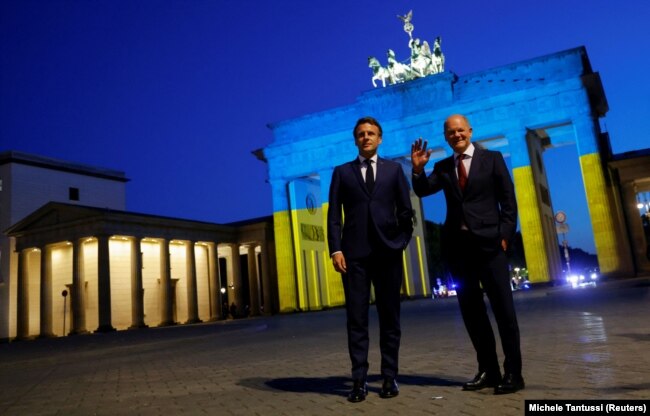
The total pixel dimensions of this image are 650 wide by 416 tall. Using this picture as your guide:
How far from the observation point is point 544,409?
3389 millimetres

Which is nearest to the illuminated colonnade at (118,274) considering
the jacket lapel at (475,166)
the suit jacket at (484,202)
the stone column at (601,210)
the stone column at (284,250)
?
the stone column at (284,250)

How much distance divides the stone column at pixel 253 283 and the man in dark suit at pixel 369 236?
47558 millimetres

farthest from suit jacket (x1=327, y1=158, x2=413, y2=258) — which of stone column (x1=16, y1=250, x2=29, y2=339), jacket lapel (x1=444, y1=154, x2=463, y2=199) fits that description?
stone column (x1=16, y1=250, x2=29, y2=339)

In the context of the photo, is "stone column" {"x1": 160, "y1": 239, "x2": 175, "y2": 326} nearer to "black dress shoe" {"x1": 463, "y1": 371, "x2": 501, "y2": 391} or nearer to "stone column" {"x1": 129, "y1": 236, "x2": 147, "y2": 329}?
"stone column" {"x1": 129, "y1": 236, "x2": 147, "y2": 329}

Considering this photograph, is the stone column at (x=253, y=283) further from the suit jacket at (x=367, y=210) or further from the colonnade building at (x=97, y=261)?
the suit jacket at (x=367, y=210)

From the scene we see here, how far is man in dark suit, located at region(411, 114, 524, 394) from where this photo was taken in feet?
14.7

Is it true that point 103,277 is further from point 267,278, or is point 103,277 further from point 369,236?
point 369,236

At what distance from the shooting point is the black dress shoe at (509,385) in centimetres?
419

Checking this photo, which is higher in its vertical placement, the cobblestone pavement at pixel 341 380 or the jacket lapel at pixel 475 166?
the jacket lapel at pixel 475 166

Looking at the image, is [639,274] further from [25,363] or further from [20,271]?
[20,271]

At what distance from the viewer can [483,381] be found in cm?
448

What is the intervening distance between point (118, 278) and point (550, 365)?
144ft

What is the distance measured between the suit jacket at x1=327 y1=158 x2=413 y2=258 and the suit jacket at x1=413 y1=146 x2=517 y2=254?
1.05ft

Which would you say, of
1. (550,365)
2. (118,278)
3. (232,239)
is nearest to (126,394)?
(550,365)
